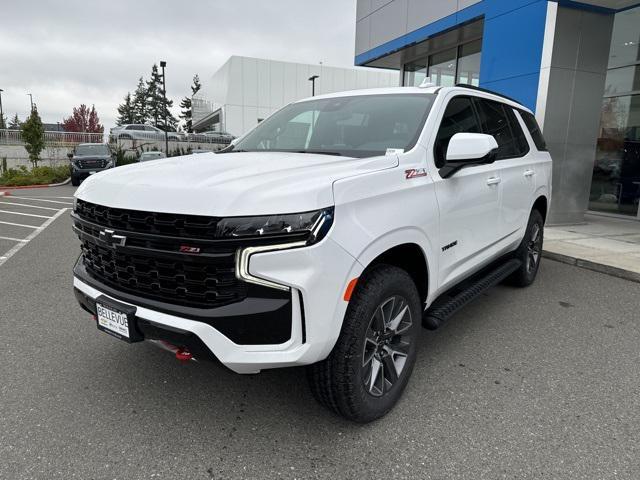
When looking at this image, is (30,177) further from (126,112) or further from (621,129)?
(126,112)

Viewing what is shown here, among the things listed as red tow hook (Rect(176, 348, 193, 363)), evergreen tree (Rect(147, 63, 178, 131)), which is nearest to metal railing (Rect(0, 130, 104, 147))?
red tow hook (Rect(176, 348, 193, 363))

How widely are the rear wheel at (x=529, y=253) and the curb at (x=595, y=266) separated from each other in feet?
4.19

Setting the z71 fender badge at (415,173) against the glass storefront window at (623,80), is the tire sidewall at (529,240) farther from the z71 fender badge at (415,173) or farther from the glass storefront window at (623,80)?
the glass storefront window at (623,80)

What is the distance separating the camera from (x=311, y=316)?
2023mm

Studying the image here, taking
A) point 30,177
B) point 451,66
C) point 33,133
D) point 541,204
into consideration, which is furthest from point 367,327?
point 33,133

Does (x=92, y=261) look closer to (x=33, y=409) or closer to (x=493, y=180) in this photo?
→ (x=33, y=409)

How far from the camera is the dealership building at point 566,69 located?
868cm

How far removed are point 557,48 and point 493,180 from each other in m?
6.50

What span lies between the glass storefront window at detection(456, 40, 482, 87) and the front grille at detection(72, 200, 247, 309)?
39.1ft

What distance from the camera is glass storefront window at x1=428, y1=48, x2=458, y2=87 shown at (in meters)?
13.4

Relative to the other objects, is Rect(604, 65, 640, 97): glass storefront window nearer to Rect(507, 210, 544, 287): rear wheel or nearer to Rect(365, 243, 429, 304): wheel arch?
Rect(507, 210, 544, 287): rear wheel

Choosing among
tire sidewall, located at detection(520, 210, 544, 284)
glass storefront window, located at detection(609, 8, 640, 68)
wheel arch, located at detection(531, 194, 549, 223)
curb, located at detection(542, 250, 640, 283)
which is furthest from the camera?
glass storefront window, located at detection(609, 8, 640, 68)

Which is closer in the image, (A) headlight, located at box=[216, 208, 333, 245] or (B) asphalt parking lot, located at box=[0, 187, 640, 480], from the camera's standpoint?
(A) headlight, located at box=[216, 208, 333, 245]

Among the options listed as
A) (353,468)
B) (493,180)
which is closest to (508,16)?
(493,180)
